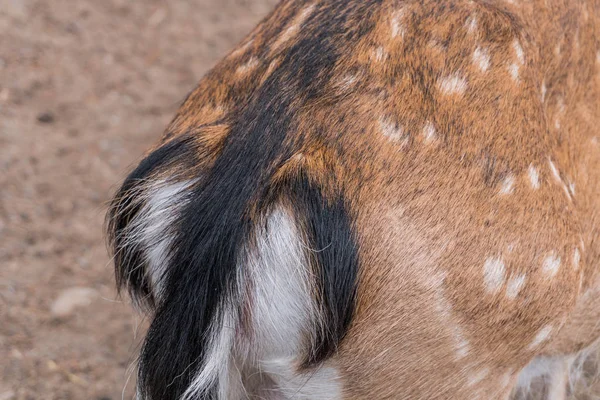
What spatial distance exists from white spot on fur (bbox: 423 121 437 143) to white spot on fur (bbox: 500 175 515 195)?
6.4 inches

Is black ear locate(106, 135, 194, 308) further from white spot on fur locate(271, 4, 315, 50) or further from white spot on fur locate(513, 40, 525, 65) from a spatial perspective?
white spot on fur locate(513, 40, 525, 65)

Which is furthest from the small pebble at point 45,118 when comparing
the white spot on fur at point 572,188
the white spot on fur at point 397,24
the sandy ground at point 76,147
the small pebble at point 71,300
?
the white spot on fur at point 572,188

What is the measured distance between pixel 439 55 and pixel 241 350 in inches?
27.3

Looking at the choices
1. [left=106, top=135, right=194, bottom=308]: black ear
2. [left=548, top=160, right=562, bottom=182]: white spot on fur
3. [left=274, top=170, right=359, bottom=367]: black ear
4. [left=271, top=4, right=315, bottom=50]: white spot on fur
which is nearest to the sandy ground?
[left=106, top=135, right=194, bottom=308]: black ear

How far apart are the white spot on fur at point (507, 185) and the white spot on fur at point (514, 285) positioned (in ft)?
0.53

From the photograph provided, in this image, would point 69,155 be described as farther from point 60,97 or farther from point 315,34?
point 315,34

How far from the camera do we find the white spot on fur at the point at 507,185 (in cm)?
135

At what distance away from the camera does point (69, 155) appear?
2.88 m

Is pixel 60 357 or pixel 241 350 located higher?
pixel 241 350

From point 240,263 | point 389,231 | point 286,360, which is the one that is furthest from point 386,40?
point 286,360

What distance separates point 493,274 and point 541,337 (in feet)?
0.72

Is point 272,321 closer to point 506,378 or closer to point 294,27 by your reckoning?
point 506,378

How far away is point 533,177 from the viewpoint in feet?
4.60

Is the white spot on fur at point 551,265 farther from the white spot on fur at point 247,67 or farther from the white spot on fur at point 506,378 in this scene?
the white spot on fur at point 247,67
